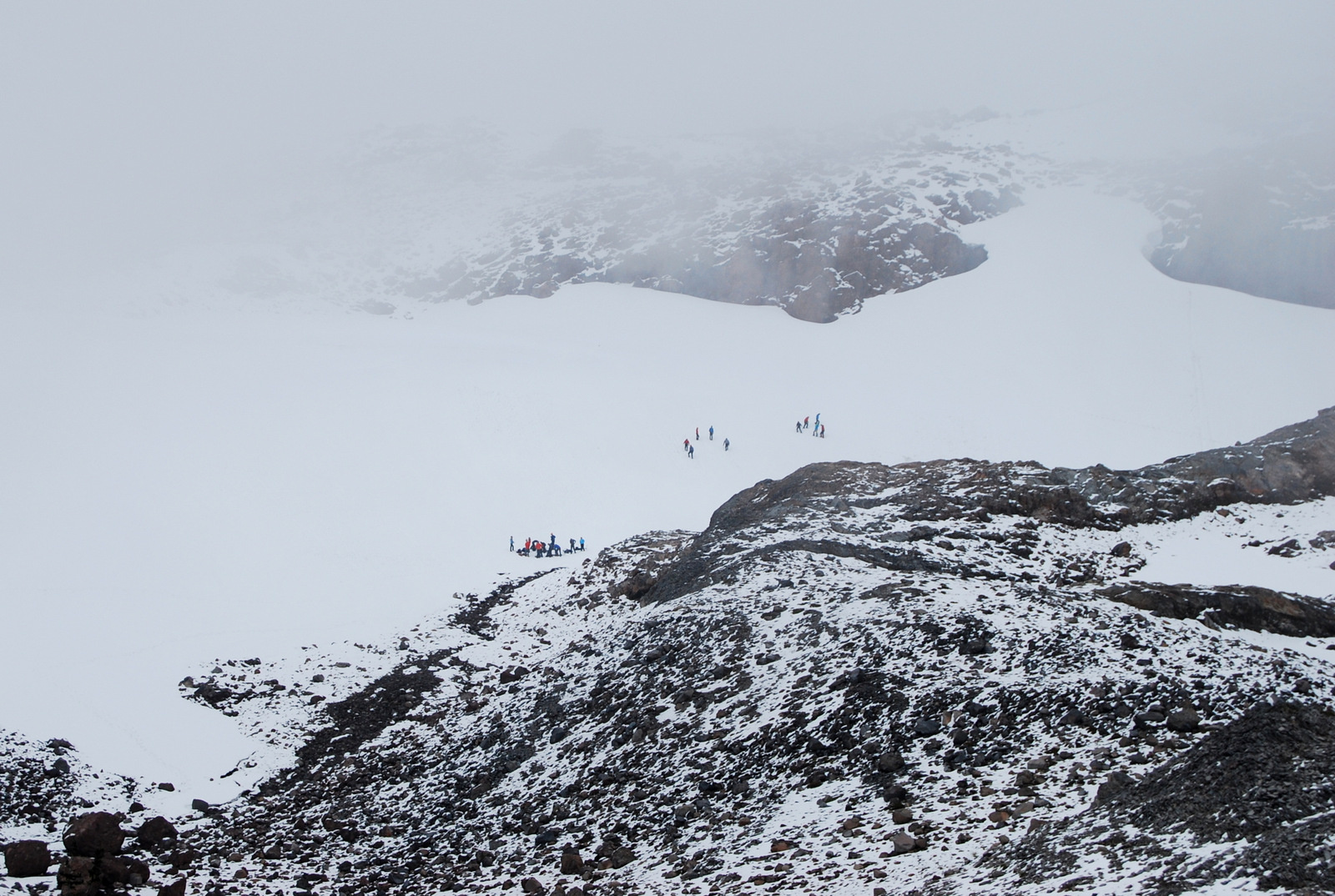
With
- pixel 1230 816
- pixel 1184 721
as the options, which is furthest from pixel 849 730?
pixel 1230 816

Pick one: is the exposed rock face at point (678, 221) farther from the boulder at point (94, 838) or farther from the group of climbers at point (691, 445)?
the boulder at point (94, 838)

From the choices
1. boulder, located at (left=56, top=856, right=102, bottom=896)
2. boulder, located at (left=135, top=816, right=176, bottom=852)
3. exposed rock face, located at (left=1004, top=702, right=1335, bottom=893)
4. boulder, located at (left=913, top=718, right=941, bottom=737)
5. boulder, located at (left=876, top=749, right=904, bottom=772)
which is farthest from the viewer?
boulder, located at (left=135, top=816, right=176, bottom=852)

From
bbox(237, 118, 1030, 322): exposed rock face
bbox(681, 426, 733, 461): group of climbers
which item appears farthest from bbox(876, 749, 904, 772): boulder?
bbox(237, 118, 1030, 322): exposed rock face

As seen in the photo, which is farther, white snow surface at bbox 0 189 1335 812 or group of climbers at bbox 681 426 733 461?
group of climbers at bbox 681 426 733 461

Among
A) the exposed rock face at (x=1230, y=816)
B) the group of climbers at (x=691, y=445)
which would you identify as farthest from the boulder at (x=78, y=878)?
the group of climbers at (x=691, y=445)

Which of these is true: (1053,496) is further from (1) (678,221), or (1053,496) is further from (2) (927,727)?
(1) (678,221)

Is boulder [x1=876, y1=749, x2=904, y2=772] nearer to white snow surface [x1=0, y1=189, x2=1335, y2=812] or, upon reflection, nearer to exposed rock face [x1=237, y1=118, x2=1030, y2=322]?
white snow surface [x1=0, y1=189, x2=1335, y2=812]
